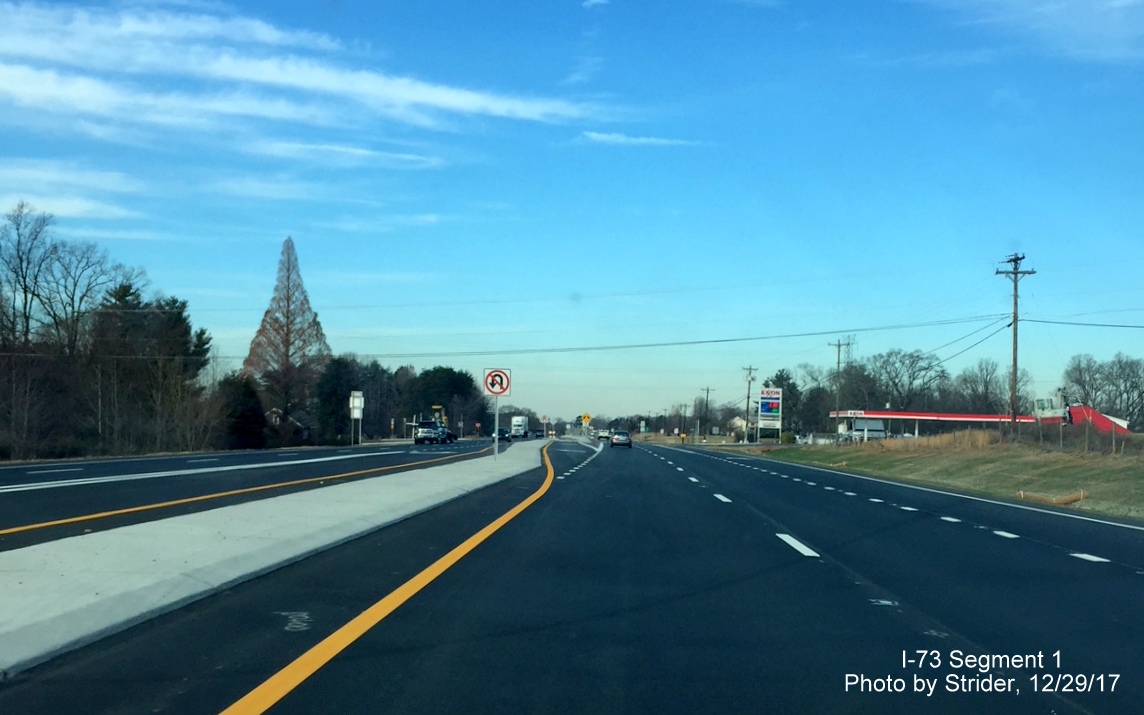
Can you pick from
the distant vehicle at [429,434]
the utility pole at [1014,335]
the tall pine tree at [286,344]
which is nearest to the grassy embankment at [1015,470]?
the utility pole at [1014,335]

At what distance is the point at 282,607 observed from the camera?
28.6 ft

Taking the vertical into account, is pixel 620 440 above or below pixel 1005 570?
below

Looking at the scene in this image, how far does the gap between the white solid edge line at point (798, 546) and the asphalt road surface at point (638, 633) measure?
0.13m

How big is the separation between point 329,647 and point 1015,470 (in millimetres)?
33578

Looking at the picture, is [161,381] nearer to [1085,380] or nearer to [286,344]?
[286,344]

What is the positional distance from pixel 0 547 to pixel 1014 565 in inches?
485

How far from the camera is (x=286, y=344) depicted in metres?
80.9

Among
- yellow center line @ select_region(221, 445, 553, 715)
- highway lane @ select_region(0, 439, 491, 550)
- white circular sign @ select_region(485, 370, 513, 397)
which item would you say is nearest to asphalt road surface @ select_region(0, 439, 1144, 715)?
yellow center line @ select_region(221, 445, 553, 715)

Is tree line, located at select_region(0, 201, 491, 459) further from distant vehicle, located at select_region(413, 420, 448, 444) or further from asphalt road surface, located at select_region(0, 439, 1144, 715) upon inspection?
asphalt road surface, located at select_region(0, 439, 1144, 715)

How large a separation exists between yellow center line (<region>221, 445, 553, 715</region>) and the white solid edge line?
4.50 m

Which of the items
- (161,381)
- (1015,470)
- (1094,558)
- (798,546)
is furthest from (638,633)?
(161,381)

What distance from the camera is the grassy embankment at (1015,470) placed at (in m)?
25.8

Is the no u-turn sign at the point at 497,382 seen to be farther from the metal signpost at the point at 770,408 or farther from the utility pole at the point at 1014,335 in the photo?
the metal signpost at the point at 770,408

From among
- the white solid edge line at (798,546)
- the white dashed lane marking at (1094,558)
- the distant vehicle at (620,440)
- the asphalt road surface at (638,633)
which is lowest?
the distant vehicle at (620,440)
